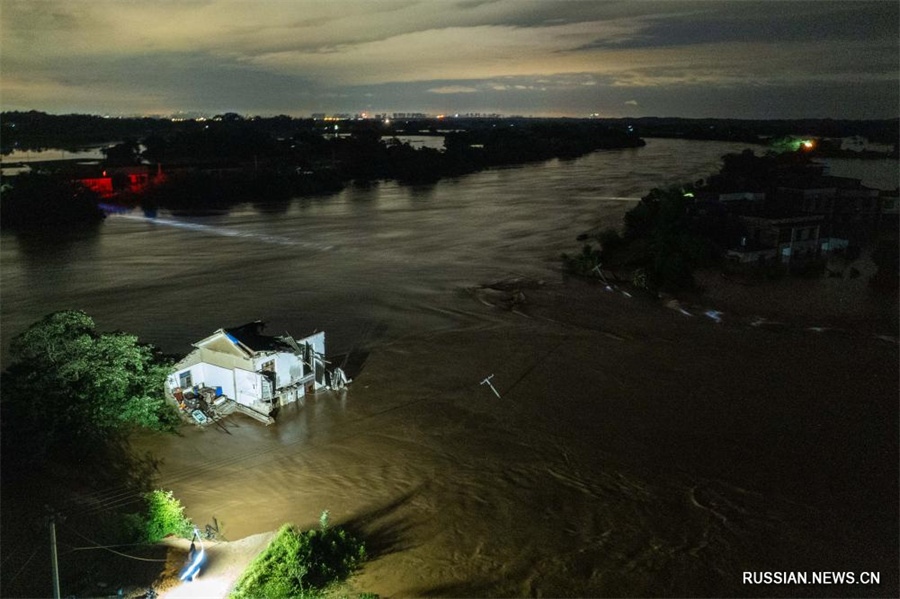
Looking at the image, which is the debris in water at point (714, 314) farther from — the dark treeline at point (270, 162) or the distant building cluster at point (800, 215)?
the dark treeline at point (270, 162)

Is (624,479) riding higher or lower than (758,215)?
lower

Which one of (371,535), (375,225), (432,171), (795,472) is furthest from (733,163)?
(371,535)

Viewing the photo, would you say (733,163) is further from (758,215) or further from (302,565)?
(302,565)

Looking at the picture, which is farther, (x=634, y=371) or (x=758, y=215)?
(x=758, y=215)

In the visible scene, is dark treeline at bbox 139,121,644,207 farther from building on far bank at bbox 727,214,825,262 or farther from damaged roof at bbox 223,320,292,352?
damaged roof at bbox 223,320,292,352

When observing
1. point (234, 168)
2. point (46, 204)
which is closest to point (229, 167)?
point (234, 168)

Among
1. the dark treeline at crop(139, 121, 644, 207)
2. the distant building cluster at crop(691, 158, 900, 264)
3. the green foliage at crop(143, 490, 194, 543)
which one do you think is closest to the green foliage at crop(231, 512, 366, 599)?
the green foliage at crop(143, 490, 194, 543)

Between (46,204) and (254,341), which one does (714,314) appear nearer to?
(254,341)
